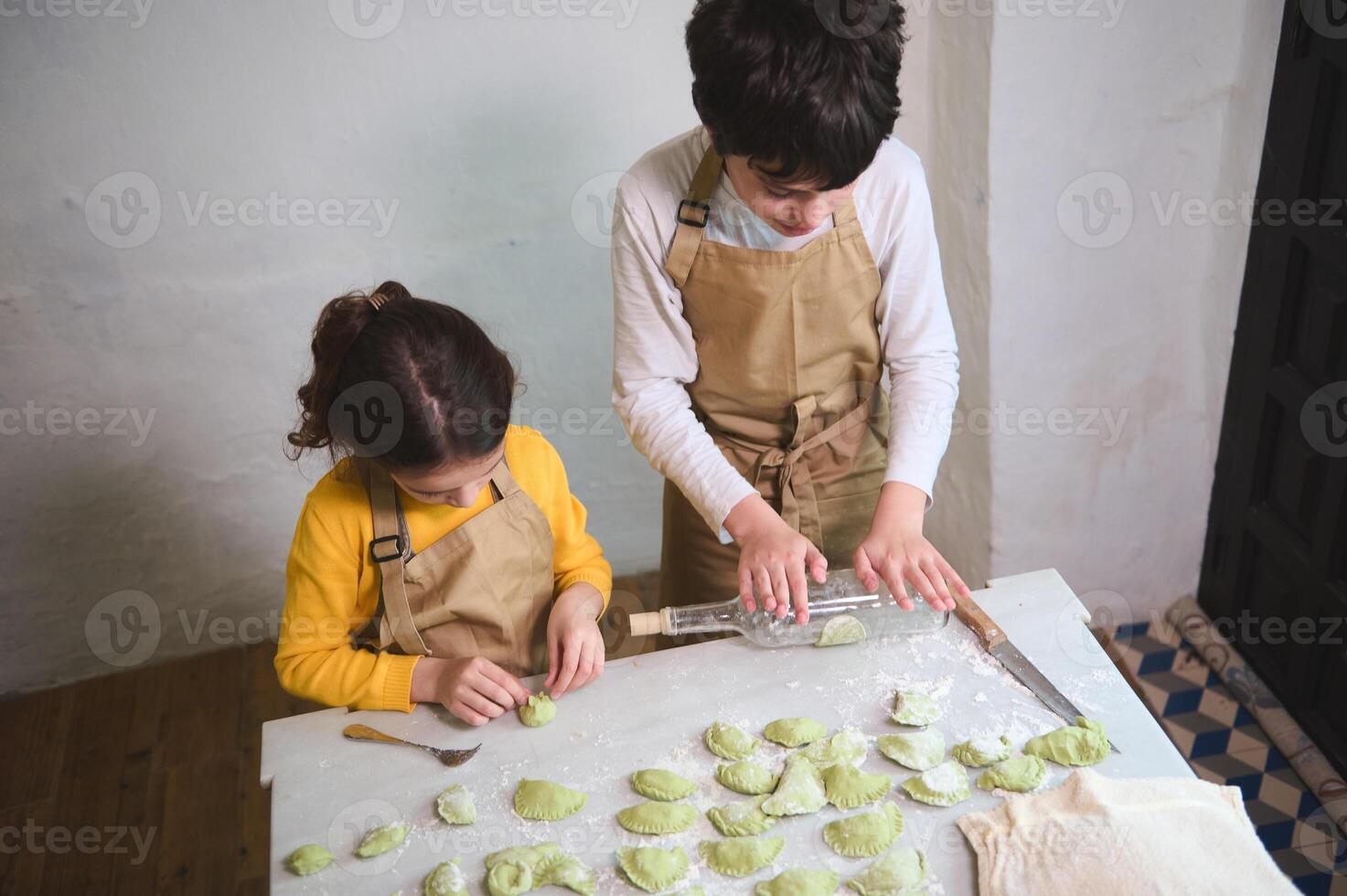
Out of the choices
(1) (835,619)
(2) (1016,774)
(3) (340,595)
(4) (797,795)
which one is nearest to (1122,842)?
(2) (1016,774)

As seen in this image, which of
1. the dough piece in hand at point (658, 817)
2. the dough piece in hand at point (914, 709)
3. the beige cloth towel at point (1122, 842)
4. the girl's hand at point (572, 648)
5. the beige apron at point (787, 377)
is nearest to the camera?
the beige cloth towel at point (1122, 842)

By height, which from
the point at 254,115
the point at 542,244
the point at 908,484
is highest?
the point at 254,115

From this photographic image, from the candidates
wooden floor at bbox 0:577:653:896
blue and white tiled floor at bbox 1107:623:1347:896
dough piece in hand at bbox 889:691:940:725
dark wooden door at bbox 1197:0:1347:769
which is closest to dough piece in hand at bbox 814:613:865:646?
dough piece in hand at bbox 889:691:940:725

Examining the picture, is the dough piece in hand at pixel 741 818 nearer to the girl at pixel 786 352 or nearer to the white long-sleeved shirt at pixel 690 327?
the girl at pixel 786 352

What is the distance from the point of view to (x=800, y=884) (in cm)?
110

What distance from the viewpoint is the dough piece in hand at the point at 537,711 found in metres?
1.34

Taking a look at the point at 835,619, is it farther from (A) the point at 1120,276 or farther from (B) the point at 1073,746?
(A) the point at 1120,276

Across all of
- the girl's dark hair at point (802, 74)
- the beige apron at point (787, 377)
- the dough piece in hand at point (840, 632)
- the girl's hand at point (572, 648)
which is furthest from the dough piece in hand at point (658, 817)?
the girl's dark hair at point (802, 74)

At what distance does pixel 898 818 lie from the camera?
118cm

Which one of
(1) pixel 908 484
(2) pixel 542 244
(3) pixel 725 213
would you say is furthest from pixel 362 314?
(2) pixel 542 244

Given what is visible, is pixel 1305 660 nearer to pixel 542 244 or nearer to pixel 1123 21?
pixel 1123 21

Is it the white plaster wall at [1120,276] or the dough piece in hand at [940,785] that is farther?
the white plaster wall at [1120,276]

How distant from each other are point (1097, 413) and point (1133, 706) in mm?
1273

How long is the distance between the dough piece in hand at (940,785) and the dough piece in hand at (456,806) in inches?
19.6
